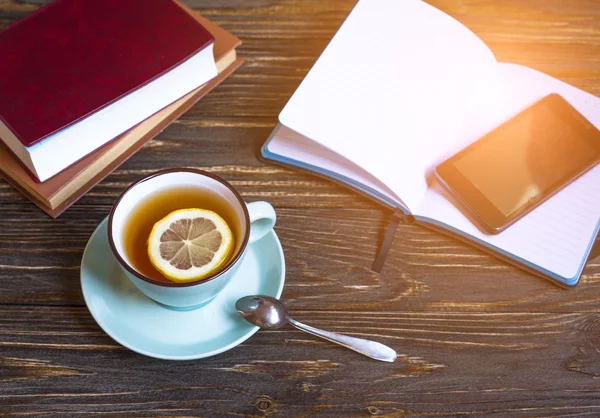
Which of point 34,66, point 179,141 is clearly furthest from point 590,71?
point 34,66

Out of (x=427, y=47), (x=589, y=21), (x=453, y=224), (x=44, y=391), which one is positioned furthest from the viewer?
(x=589, y=21)

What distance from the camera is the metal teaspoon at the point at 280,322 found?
30.5 inches

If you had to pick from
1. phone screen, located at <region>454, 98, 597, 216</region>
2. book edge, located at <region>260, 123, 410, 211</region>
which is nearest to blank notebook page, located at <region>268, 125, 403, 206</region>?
book edge, located at <region>260, 123, 410, 211</region>

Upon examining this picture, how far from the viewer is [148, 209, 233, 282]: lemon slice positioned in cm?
75

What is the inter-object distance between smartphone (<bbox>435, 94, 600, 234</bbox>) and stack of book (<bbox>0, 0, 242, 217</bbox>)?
1.35ft

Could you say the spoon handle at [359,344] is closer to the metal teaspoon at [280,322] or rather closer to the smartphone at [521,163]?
the metal teaspoon at [280,322]

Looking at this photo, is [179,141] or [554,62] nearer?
[179,141]

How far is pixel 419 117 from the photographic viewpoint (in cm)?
94

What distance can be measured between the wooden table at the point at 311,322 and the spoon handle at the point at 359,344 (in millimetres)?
13

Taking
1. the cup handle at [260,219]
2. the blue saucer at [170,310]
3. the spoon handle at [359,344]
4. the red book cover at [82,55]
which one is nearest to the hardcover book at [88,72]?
the red book cover at [82,55]

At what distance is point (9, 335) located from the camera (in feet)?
2.58

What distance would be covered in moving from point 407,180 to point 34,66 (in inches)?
21.1

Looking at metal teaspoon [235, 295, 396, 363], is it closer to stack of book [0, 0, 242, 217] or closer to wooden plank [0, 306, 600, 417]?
wooden plank [0, 306, 600, 417]

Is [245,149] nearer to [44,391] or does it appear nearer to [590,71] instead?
[44,391]
